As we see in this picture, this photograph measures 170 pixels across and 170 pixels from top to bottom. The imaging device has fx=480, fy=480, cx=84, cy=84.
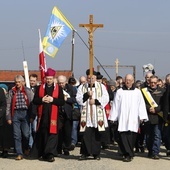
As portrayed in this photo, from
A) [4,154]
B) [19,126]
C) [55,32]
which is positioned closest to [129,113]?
[19,126]

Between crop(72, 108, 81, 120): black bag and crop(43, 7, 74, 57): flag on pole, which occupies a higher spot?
crop(43, 7, 74, 57): flag on pole

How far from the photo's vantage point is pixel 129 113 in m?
9.84

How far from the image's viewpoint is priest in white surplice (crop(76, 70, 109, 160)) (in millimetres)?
9797

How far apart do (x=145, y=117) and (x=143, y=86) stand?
1248mm

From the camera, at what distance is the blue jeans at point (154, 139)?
10.0m

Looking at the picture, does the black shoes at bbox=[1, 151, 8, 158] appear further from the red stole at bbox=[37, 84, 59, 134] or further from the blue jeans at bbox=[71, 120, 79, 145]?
the blue jeans at bbox=[71, 120, 79, 145]

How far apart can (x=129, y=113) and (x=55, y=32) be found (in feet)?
15.7

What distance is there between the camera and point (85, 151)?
9.80 m

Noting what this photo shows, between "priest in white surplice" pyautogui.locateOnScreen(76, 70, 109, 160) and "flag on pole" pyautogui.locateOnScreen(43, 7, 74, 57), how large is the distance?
3.76 meters

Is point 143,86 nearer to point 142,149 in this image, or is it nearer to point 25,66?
point 142,149

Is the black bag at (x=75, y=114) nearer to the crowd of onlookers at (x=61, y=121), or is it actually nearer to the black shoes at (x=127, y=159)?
the crowd of onlookers at (x=61, y=121)

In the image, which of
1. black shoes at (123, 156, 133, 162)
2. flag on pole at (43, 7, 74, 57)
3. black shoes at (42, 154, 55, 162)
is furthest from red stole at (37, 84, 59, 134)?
flag on pole at (43, 7, 74, 57)

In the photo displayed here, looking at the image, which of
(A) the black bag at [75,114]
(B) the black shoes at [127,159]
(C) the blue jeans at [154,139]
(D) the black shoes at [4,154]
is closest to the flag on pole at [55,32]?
(A) the black bag at [75,114]

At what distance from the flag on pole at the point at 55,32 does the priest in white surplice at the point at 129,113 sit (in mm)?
4199
